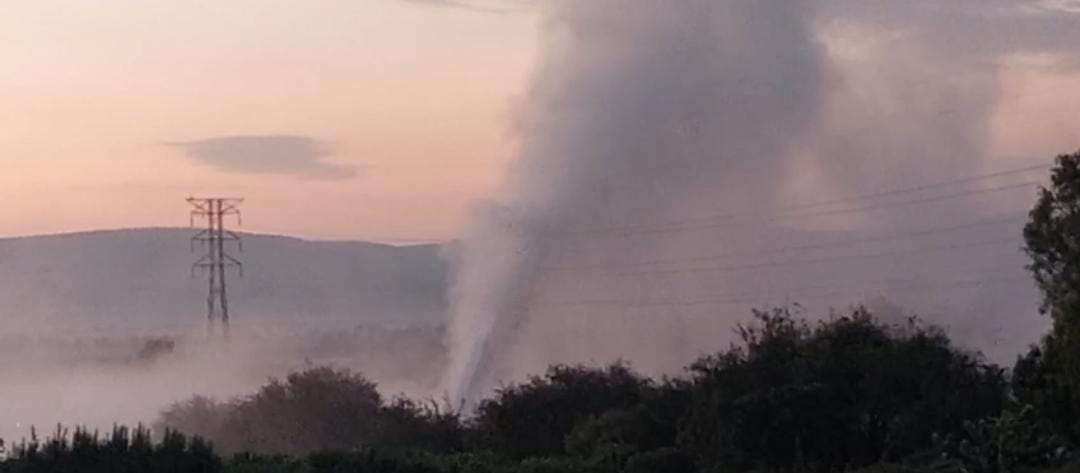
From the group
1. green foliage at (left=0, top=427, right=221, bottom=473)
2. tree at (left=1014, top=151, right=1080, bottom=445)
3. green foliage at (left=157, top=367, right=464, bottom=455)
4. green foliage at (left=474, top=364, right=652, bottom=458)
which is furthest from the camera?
green foliage at (left=157, top=367, right=464, bottom=455)

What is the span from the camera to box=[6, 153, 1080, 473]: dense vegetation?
37.7 m

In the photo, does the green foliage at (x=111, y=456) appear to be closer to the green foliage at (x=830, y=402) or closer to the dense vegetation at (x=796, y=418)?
the dense vegetation at (x=796, y=418)

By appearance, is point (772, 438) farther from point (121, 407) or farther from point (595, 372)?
point (121, 407)

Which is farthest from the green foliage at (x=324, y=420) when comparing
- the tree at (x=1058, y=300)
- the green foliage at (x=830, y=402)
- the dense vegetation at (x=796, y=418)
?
the tree at (x=1058, y=300)

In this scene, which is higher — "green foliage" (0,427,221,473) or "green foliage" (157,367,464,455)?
"green foliage" (157,367,464,455)

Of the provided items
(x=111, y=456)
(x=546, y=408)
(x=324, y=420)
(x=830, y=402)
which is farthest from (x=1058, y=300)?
(x=324, y=420)

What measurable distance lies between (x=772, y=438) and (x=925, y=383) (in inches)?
184

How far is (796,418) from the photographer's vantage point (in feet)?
153

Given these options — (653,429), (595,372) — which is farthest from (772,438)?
(595,372)

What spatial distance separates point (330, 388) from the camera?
75500mm

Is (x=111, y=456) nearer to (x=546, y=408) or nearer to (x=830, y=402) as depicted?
(x=830, y=402)

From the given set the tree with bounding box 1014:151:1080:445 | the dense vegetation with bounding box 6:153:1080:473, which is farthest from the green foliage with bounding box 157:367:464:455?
the tree with bounding box 1014:151:1080:445

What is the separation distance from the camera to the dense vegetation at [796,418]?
37.7 metres

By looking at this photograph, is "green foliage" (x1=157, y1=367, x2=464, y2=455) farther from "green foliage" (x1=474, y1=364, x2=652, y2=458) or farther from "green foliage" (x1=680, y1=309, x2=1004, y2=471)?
"green foliage" (x1=680, y1=309, x2=1004, y2=471)
